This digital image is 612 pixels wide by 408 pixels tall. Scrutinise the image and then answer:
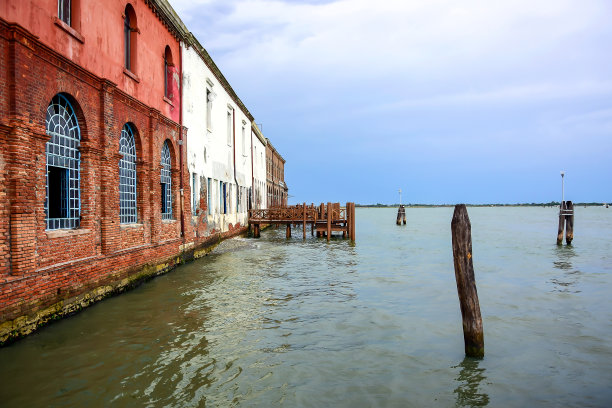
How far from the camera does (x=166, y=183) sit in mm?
14195

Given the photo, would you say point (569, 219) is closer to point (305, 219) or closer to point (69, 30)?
point (305, 219)

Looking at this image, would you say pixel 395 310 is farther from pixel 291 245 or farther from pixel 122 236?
pixel 291 245

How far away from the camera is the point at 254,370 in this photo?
5660mm

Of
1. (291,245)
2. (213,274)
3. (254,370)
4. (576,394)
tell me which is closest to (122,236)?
(213,274)

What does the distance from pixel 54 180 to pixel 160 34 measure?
7.06m

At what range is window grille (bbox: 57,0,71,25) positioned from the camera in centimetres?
813

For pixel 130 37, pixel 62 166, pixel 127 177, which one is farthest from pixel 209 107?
pixel 62 166

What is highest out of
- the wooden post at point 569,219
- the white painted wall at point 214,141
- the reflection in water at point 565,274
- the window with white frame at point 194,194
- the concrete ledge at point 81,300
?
the white painted wall at point 214,141

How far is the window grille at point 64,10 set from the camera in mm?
8133

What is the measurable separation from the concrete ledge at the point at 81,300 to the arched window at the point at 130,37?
5.33 meters

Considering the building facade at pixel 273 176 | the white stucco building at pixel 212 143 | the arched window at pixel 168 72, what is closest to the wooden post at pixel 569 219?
the white stucco building at pixel 212 143

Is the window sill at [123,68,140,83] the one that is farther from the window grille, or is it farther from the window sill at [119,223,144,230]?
the window sill at [119,223,144,230]

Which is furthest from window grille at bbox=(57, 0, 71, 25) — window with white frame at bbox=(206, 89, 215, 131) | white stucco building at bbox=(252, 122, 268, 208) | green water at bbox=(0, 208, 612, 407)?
white stucco building at bbox=(252, 122, 268, 208)

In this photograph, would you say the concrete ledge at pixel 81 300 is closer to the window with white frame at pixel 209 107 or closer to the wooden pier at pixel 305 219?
the window with white frame at pixel 209 107
